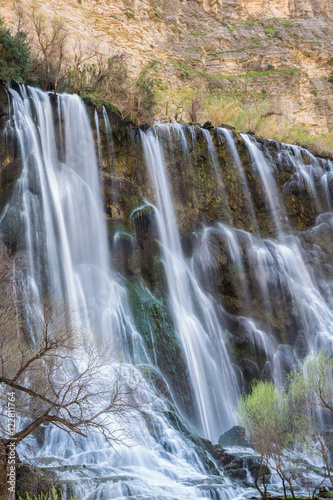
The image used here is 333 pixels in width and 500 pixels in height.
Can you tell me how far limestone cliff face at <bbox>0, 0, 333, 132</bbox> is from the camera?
43.6m

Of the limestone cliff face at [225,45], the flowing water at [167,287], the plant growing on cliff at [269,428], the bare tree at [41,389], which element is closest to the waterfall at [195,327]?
the flowing water at [167,287]

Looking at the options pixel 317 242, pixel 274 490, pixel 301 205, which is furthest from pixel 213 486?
pixel 301 205

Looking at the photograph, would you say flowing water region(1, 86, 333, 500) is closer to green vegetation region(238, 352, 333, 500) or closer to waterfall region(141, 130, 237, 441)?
waterfall region(141, 130, 237, 441)

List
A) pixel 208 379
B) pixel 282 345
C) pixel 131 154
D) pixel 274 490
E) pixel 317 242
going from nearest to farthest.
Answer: pixel 274 490, pixel 208 379, pixel 282 345, pixel 131 154, pixel 317 242

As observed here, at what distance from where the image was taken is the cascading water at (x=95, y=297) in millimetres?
11320

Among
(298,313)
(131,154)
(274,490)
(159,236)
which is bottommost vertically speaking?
(274,490)

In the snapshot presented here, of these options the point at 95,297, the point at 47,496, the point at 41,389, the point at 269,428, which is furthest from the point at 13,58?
the point at 269,428

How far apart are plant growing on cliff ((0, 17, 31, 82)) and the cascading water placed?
1.05 m

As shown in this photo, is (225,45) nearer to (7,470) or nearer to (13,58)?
(13,58)

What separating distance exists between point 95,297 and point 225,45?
47.4 m

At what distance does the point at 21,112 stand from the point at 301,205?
1849cm

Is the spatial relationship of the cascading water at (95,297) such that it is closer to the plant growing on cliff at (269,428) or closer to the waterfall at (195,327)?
the waterfall at (195,327)

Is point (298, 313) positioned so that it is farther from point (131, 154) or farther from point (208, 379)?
point (131, 154)

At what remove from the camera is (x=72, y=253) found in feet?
62.2
